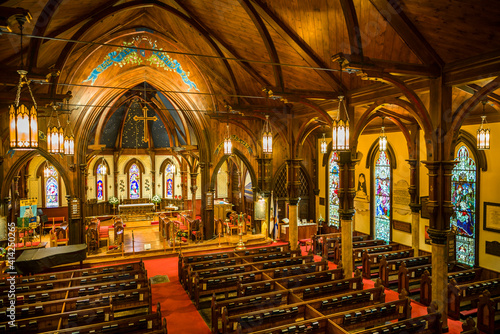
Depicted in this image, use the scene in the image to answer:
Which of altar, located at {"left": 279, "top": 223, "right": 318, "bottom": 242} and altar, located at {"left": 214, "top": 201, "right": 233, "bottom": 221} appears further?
altar, located at {"left": 214, "top": 201, "right": 233, "bottom": 221}

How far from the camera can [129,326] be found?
6.28m

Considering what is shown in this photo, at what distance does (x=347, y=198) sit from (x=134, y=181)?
742 inches

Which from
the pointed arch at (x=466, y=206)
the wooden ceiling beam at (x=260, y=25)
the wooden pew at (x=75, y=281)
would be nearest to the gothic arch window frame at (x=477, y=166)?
the pointed arch at (x=466, y=206)

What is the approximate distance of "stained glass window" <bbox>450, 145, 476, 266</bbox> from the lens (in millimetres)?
12461

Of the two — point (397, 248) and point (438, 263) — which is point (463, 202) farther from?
point (438, 263)

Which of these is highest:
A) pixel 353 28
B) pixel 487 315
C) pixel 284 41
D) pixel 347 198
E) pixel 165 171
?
pixel 284 41

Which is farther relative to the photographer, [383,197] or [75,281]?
[383,197]

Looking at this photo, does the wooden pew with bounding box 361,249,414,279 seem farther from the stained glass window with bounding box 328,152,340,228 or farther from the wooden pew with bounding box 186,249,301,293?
the stained glass window with bounding box 328,152,340,228

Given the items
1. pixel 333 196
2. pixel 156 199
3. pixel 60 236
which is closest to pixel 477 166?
pixel 333 196

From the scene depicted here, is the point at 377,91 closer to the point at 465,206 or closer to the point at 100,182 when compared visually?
the point at 465,206

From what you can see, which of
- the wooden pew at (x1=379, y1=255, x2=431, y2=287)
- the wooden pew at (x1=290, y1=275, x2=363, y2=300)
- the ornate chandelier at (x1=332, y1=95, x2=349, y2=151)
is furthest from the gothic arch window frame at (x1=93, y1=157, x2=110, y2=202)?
the ornate chandelier at (x1=332, y1=95, x2=349, y2=151)

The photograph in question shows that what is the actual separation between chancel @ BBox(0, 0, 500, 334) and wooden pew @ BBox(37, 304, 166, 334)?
26 mm

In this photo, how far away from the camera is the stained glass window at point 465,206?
12.5 metres

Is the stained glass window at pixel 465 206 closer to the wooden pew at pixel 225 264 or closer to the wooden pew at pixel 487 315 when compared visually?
the wooden pew at pixel 487 315
